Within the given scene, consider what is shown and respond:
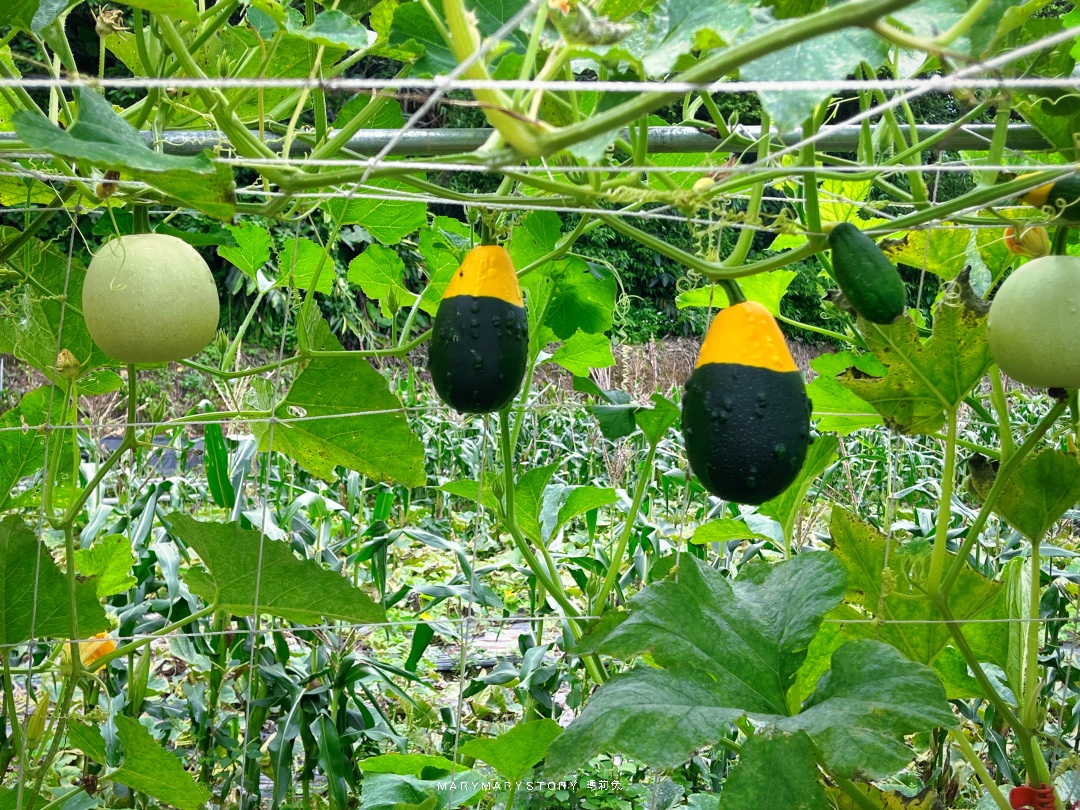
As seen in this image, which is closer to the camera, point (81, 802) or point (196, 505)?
point (81, 802)

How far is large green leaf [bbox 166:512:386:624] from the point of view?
3.36ft

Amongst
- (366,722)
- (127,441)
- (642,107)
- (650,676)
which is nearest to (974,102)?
(642,107)

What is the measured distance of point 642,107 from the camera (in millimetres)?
512

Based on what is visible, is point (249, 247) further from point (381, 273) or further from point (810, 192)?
point (810, 192)

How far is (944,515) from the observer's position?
99 centimetres

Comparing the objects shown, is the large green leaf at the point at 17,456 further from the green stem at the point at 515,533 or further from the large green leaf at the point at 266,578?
the green stem at the point at 515,533

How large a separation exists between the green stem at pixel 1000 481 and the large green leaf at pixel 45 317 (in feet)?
3.37

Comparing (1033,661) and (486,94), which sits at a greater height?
(486,94)

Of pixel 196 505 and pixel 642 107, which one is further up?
pixel 642 107

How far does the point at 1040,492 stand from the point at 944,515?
0.45 ft

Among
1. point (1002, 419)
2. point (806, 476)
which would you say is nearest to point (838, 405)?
point (806, 476)

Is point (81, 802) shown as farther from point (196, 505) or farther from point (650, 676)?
point (196, 505)

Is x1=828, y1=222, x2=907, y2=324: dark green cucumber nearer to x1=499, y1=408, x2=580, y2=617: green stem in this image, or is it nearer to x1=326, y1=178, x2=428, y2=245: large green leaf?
x1=499, y1=408, x2=580, y2=617: green stem

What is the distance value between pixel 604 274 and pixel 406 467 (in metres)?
0.37
